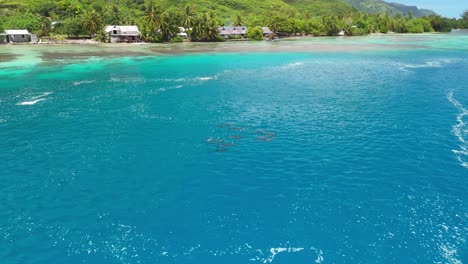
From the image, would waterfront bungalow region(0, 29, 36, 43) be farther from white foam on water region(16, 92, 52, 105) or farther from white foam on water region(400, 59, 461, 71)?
white foam on water region(400, 59, 461, 71)

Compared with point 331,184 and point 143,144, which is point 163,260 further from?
point 143,144

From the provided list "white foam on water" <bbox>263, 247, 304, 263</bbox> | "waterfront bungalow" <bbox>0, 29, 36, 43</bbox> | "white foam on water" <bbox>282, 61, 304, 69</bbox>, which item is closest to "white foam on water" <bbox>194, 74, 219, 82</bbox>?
"white foam on water" <bbox>282, 61, 304, 69</bbox>

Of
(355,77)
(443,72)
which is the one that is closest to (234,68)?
(355,77)

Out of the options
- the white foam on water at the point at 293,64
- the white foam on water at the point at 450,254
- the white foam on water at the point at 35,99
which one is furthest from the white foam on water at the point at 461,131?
the white foam on water at the point at 35,99

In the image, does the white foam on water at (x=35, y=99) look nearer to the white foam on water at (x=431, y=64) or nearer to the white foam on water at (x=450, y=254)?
the white foam on water at (x=450, y=254)

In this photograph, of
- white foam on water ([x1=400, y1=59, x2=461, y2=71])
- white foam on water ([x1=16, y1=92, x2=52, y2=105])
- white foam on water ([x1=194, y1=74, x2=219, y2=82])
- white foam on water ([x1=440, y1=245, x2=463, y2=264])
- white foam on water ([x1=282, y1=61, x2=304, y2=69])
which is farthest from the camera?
white foam on water ([x1=282, y1=61, x2=304, y2=69])
